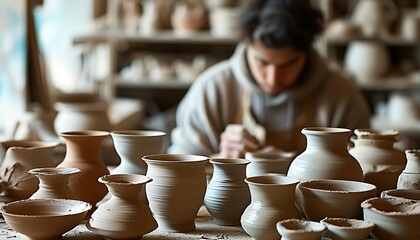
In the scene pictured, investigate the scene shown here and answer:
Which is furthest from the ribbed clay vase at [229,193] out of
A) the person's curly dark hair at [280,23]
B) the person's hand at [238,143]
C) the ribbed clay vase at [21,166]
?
the person's curly dark hair at [280,23]

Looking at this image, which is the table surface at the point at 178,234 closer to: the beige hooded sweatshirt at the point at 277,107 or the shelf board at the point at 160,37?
the beige hooded sweatshirt at the point at 277,107

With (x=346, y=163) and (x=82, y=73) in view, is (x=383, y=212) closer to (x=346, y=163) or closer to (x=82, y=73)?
(x=346, y=163)

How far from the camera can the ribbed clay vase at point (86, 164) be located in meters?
1.71

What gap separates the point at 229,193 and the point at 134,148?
0.87ft

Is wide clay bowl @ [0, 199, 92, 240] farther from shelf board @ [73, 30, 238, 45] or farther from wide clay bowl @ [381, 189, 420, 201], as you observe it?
shelf board @ [73, 30, 238, 45]

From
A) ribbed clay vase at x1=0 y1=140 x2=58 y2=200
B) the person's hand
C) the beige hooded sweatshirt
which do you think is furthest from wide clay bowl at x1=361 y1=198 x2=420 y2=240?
the beige hooded sweatshirt

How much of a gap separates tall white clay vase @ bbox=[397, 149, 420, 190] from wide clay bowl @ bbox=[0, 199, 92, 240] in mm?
756

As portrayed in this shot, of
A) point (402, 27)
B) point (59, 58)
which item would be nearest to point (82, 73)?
point (59, 58)

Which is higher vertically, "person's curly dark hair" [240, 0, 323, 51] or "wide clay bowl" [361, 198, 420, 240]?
"person's curly dark hair" [240, 0, 323, 51]

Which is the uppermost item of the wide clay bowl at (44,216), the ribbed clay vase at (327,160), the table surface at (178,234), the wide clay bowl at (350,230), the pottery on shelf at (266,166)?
the ribbed clay vase at (327,160)

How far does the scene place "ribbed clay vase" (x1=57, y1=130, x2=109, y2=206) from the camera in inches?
67.4

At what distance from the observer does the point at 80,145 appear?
175cm

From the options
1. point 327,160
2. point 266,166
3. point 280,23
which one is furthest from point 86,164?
point 280,23

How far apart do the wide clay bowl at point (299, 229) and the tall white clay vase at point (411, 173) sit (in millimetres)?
392
